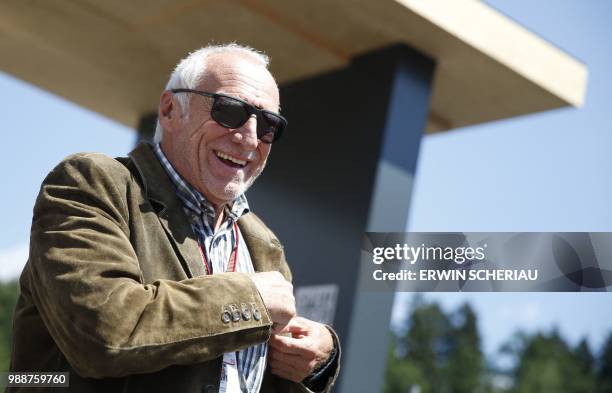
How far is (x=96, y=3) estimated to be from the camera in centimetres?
960

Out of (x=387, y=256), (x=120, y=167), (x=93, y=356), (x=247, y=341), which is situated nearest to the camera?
(x=93, y=356)

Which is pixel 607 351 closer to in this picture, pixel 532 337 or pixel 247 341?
pixel 532 337

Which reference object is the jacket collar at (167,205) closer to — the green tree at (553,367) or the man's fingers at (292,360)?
the man's fingers at (292,360)

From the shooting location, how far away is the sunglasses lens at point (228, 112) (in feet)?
8.64

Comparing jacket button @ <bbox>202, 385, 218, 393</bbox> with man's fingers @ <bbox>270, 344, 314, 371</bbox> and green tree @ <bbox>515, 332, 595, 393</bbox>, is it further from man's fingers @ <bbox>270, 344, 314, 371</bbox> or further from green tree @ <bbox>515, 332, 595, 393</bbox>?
green tree @ <bbox>515, 332, 595, 393</bbox>

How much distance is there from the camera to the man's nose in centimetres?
266

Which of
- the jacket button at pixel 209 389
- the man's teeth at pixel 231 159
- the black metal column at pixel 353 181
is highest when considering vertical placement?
the black metal column at pixel 353 181

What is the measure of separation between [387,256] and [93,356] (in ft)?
4.02

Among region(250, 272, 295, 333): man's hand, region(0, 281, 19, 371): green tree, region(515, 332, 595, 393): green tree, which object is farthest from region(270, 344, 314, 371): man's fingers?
region(515, 332, 595, 393): green tree

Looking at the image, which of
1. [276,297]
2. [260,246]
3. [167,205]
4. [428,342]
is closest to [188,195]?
[167,205]

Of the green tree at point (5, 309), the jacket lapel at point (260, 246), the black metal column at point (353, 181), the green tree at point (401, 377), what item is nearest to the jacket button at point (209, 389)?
the jacket lapel at point (260, 246)

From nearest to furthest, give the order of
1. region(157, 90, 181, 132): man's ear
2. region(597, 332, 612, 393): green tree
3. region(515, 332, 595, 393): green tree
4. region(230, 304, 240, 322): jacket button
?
region(230, 304, 240, 322): jacket button, region(157, 90, 181, 132): man's ear, region(597, 332, 612, 393): green tree, region(515, 332, 595, 393): green tree

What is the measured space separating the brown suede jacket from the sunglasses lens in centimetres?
27

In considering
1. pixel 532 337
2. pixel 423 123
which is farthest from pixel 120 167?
pixel 532 337
